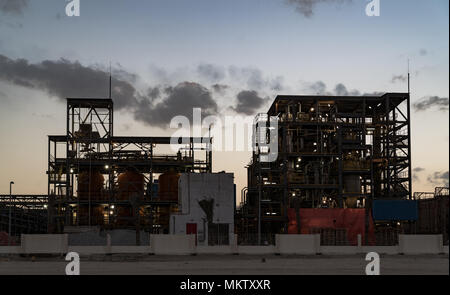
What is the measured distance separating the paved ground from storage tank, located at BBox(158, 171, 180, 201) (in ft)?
78.5

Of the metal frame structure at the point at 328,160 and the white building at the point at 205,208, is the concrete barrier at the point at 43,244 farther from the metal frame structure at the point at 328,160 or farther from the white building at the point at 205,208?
Result: the metal frame structure at the point at 328,160

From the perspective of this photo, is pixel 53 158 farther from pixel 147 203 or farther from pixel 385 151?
pixel 385 151

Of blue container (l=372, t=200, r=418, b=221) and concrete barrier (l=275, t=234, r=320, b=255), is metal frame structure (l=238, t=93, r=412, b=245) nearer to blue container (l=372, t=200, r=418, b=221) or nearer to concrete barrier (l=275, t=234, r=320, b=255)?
blue container (l=372, t=200, r=418, b=221)

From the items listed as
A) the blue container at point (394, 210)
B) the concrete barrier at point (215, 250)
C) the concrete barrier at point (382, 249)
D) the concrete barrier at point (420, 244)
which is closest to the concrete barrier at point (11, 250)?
the concrete barrier at point (215, 250)

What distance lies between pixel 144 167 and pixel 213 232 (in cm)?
1863

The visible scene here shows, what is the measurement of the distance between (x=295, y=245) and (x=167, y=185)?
84.5 ft

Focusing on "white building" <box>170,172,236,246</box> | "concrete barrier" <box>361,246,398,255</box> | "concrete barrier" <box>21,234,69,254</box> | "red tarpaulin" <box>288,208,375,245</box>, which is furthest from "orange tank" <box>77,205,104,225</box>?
"concrete barrier" <box>361,246,398,255</box>

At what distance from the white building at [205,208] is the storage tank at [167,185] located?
37.2ft

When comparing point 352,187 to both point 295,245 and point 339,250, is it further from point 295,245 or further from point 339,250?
point 295,245

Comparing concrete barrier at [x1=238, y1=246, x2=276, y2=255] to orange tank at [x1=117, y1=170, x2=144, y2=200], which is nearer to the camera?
concrete barrier at [x1=238, y1=246, x2=276, y2=255]

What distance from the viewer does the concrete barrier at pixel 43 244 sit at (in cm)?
3809

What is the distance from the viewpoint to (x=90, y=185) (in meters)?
60.7

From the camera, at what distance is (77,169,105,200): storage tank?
198 feet
